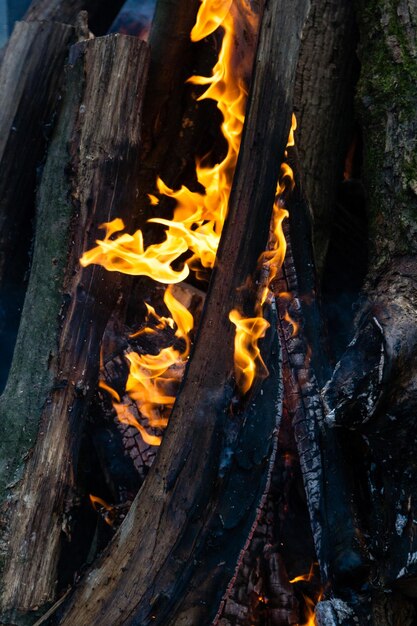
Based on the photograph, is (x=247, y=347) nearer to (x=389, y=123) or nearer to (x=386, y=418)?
(x=386, y=418)

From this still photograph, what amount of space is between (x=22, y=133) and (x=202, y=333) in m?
1.57

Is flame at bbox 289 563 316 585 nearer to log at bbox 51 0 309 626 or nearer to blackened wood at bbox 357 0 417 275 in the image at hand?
log at bbox 51 0 309 626

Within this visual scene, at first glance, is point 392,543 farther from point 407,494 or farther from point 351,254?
point 351,254

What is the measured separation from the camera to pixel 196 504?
221 cm

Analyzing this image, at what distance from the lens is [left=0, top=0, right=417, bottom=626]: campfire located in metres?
2.25

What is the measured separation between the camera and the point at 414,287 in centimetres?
260

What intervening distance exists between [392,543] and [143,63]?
7.45 ft

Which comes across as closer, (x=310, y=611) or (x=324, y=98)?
(x=310, y=611)

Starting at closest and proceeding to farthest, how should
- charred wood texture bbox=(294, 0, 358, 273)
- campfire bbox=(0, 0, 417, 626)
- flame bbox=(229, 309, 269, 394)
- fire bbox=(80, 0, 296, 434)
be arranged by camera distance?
campfire bbox=(0, 0, 417, 626)
flame bbox=(229, 309, 269, 394)
fire bbox=(80, 0, 296, 434)
charred wood texture bbox=(294, 0, 358, 273)

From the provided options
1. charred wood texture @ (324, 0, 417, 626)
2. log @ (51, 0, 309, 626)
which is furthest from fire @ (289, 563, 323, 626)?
log @ (51, 0, 309, 626)

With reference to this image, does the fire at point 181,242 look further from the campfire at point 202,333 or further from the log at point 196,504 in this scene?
the log at point 196,504

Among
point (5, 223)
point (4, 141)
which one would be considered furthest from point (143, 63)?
point (5, 223)

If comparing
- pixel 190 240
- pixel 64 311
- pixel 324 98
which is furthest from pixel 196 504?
pixel 324 98

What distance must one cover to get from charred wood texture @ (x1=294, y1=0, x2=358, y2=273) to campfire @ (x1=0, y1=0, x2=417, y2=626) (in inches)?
0.4
